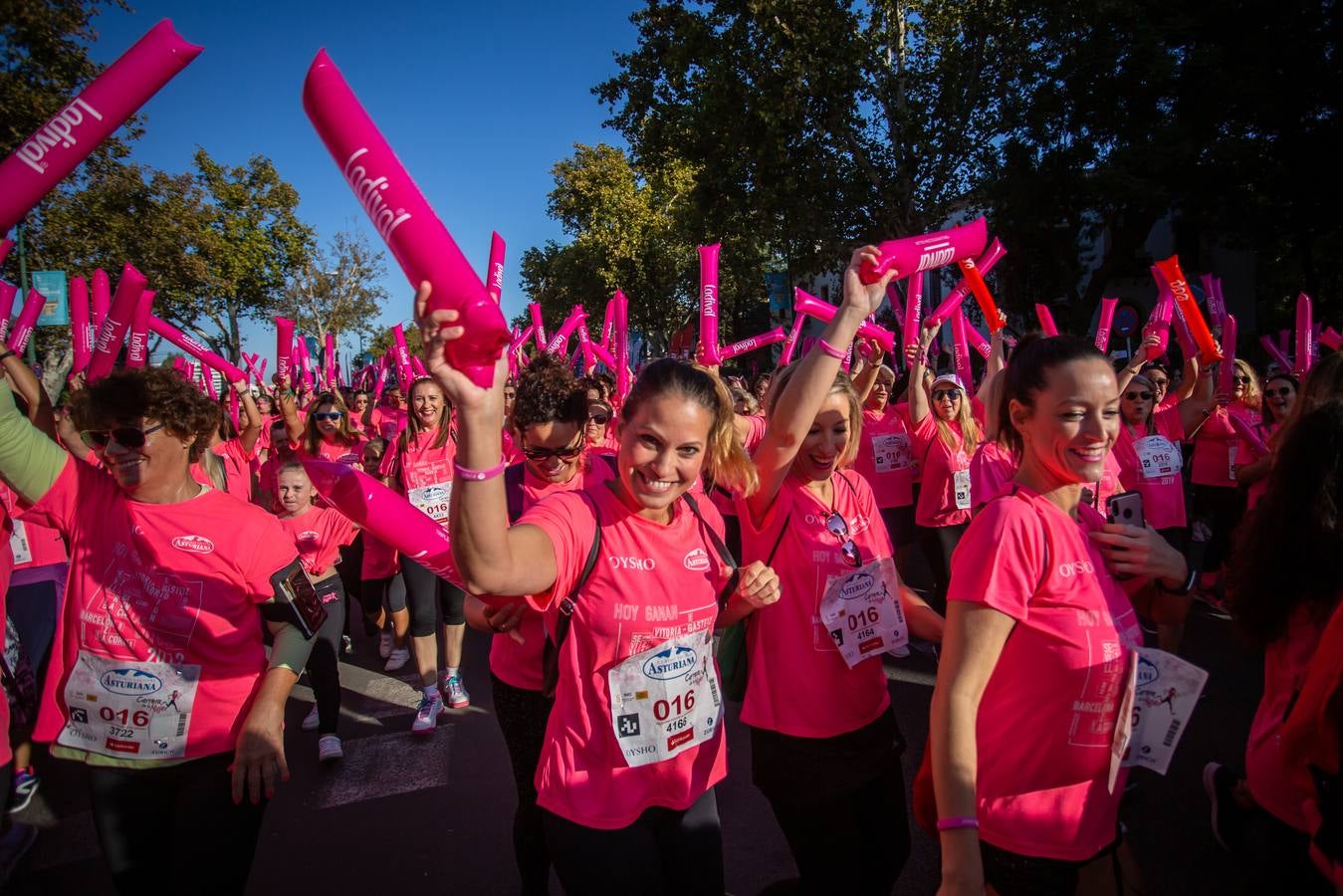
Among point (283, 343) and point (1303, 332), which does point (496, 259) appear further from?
point (1303, 332)

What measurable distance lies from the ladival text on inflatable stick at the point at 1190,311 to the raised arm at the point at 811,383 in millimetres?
4095

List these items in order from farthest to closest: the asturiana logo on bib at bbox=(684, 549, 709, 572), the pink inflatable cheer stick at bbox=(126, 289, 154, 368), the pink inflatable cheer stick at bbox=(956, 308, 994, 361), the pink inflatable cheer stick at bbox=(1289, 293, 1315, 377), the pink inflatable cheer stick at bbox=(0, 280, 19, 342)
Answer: the pink inflatable cheer stick at bbox=(1289, 293, 1315, 377) < the pink inflatable cheer stick at bbox=(956, 308, 994, 361) < the pink inflatable cheer stick at bbox=(126, 289, 154, 368) < the pink inflatable cheer stick at bbox=(0, 280, 19, 342) < the asturiana logo on bib at bbox=(684, 549, 709, 572)

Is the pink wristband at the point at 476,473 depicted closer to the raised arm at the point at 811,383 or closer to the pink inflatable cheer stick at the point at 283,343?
the raised arm at the point at 811,383

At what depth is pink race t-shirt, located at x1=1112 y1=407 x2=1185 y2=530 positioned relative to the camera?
4930mm

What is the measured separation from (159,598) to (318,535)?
2.44 metres

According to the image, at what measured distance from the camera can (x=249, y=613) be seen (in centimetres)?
234

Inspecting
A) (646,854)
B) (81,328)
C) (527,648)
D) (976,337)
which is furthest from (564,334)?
(646,854)

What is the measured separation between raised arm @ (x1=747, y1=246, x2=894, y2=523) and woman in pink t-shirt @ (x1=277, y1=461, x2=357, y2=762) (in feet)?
10.3

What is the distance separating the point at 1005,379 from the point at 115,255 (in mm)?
22585

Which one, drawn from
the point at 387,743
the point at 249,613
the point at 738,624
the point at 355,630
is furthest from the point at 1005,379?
the point at 355,630

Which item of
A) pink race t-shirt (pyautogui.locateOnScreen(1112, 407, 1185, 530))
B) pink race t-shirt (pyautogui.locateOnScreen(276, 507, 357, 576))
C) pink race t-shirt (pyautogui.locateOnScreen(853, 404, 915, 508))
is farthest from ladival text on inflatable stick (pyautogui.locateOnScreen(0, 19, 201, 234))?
pink race t-shirt (pyautogui.locateOnScreen(1112, 407, 1185, 530))

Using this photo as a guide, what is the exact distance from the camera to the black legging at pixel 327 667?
4262mm

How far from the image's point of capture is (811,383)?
84.7 inches

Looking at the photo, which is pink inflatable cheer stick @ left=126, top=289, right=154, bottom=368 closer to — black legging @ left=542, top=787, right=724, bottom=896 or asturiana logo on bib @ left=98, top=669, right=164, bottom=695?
asturiana logo on bib @ left=98, top=669, right=164, bottom=695
